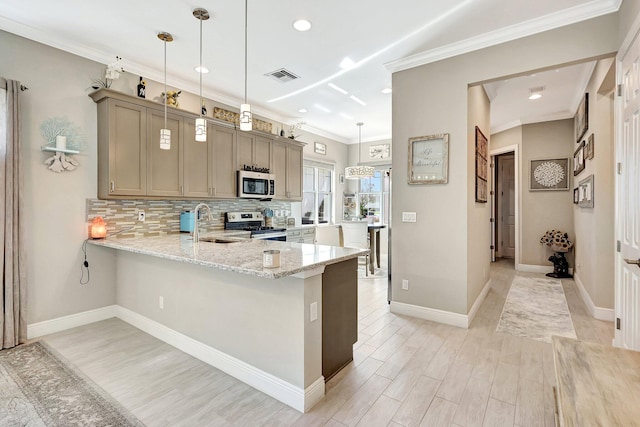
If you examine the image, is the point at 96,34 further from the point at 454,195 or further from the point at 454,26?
the point at 454,195

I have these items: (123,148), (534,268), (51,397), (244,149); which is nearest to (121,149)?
(123,148)

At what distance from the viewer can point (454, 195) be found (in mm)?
3277

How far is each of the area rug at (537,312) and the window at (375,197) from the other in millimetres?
3221

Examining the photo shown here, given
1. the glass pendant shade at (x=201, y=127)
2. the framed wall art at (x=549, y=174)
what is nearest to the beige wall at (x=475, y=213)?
the framed wall art at (x=549, y=174)

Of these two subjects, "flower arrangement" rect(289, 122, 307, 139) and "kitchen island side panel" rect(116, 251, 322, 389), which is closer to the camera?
"kitchen island side panel" rect(116, 251, 322, 389)

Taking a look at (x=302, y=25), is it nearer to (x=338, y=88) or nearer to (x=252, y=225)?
(x=338, y=88)

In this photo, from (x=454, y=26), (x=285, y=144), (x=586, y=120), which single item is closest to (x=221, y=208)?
(x=285, y=144)

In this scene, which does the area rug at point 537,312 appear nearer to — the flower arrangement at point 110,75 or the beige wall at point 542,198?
the beige wall at point 542,198

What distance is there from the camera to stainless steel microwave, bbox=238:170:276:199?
462 centimetres

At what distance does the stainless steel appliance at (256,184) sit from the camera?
4.62 meters

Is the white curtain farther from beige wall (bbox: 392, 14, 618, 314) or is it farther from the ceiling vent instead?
beige wall (bbox: 392, 14, 618, 314)

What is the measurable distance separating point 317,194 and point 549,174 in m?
4.57

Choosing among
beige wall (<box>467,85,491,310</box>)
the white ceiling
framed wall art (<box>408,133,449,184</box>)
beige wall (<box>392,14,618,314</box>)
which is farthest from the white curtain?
beige wall (<box>467,85,491,310</box>)

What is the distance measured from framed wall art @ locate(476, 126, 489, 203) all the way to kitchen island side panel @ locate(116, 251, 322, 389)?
2.67 meters
